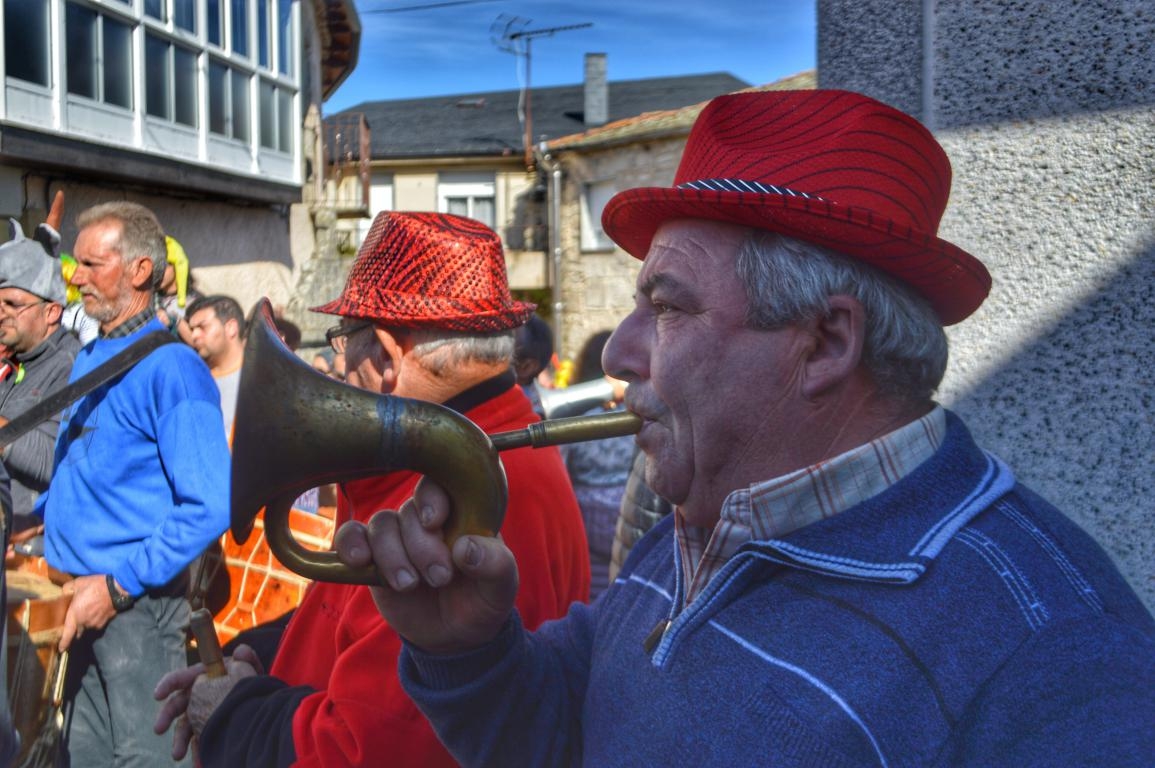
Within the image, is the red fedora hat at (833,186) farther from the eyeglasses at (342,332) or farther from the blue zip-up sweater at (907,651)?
the eyeglasses at (342,332)

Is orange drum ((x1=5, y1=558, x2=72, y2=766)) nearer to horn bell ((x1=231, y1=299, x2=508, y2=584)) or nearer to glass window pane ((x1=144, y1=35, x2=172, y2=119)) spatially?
horn bell ((x1=231, y1=299, x2=508, y2=584))

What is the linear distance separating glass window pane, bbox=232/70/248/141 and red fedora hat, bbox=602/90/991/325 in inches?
416

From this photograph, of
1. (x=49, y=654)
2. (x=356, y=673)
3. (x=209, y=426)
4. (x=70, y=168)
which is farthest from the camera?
(x=70, y=168)

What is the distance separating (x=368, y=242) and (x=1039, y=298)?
4.51 feet

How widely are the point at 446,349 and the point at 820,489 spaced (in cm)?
106

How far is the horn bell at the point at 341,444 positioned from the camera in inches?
50.2

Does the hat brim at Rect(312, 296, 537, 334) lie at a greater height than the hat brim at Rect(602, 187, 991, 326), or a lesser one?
lesser

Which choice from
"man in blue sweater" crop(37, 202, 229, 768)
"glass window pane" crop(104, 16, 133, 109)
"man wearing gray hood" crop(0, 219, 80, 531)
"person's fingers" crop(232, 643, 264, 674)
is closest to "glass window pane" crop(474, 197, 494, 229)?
"glass window pane" crop(104, 16, 133, 109)

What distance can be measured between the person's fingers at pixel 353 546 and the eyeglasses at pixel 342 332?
36.6 inches

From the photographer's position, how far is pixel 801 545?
1214 millimetres

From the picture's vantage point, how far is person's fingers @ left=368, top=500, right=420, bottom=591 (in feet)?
4.23

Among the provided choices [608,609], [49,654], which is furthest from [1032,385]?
[49,654]

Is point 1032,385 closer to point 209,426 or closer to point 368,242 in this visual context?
point 368,242

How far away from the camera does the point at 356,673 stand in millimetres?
1746
